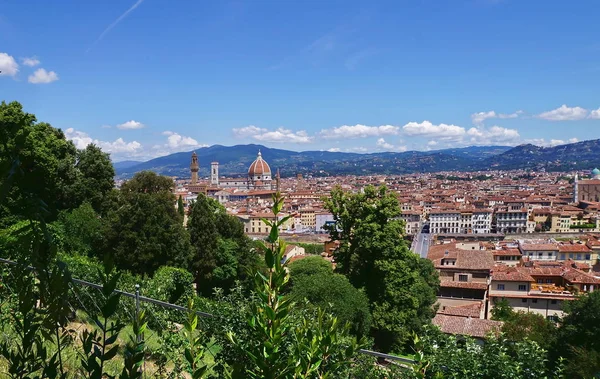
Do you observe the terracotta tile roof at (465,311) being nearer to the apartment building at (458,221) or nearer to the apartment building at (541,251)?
the apartment building at (541,251)

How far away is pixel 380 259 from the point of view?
11.6 meters

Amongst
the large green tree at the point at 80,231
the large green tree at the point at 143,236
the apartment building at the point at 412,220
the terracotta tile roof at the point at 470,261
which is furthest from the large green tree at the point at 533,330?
the apartment building at the point at 412,220

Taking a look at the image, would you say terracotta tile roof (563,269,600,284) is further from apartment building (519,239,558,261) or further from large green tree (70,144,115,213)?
large green tree (70,144,115,213)

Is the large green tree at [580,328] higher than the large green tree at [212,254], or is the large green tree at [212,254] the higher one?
the large green tree at [212,254]

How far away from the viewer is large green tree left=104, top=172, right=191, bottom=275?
10.3 m

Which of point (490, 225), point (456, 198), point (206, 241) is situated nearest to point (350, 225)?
point (206, 241)

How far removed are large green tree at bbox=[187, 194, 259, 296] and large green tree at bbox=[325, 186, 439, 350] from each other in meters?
3.08

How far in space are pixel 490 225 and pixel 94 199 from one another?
56.3 m

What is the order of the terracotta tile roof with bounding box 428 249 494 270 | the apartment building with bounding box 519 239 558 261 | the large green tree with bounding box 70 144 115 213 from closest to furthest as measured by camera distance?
1. the large green tree with bounding box 70 144 115 213
2. the terracotta tile roof with bounding box 428 249 494 270
3. the apartment building with bounding box 519 239 558 261

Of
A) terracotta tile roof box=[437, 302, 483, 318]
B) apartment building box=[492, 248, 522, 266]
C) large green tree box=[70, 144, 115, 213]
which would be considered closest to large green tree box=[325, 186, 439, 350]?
large green tree box=[70, 144, 115, 213]

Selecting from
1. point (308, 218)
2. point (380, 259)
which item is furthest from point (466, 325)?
point (308, 218)

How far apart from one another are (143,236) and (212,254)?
9.30 ft

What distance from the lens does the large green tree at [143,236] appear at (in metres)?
10.3

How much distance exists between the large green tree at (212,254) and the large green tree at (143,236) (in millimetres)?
1311
